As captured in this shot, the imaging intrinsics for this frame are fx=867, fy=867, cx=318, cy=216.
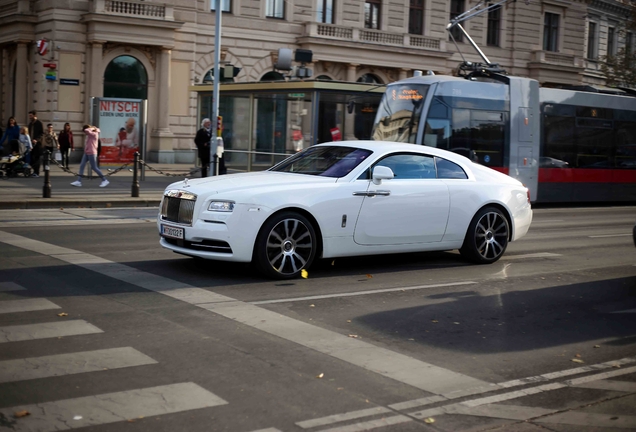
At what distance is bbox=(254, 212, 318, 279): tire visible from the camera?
9531 mm

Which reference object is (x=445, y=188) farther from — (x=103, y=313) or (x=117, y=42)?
(x=117, y=42)

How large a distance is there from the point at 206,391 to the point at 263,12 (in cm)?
3714

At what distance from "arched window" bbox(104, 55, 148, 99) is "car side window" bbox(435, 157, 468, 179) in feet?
92.0

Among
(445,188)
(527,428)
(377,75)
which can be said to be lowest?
(527,428)

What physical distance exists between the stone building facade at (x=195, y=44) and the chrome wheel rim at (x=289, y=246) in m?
21.7

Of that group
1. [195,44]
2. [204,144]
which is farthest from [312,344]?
[195,44]

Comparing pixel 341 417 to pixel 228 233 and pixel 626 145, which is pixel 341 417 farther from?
pixel 626 145

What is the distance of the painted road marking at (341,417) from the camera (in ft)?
16.4

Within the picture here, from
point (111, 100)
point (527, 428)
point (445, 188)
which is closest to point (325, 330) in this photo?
point (527, 428)

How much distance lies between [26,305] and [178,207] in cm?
243

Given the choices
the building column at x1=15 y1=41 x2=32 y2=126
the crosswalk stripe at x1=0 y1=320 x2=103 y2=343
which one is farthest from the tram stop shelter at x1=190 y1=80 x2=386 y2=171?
the crosswalk stripe at x1=0 y1=320 x2=103 y2=343

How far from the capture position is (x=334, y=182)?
33.2 feet

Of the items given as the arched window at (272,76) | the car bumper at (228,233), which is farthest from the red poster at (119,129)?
the car bumper at (228,233)

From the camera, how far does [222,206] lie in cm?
945
